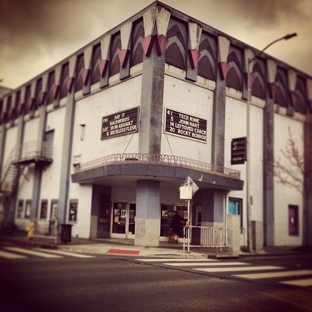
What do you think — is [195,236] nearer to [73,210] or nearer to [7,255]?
[73,210]

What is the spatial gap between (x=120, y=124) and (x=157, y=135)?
10.6 feet

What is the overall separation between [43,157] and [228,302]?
25.9 m

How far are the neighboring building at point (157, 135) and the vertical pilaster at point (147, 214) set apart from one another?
58 mm

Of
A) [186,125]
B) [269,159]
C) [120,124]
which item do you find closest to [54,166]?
[120,124]

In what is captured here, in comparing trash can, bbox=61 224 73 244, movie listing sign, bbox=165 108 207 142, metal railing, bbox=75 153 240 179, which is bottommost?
trash can, bbox=61 224 73 244

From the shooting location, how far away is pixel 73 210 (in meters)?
25.8

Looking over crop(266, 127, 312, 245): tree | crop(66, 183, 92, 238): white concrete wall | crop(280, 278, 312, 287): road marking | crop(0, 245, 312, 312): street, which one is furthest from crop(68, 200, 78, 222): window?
crop(280, 278, 312, 287): road marking

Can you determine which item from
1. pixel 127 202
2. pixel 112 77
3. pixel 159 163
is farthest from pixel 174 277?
pixel 112 77

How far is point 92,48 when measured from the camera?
2547 centimetres

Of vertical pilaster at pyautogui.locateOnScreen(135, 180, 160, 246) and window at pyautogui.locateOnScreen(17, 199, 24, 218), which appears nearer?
vertical pilaster at pyautogui.locateOnScreen(135, 180, 160, 246)

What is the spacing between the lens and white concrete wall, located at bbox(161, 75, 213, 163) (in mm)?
20828

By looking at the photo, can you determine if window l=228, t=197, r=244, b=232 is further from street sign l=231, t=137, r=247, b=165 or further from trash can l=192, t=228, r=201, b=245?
street sign l=231, t=137, r=247, b=165

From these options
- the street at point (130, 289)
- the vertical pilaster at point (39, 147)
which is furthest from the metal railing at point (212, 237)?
the vertical pilaster at point (39, 147)

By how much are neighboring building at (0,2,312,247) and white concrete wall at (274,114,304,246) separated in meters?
0.10
